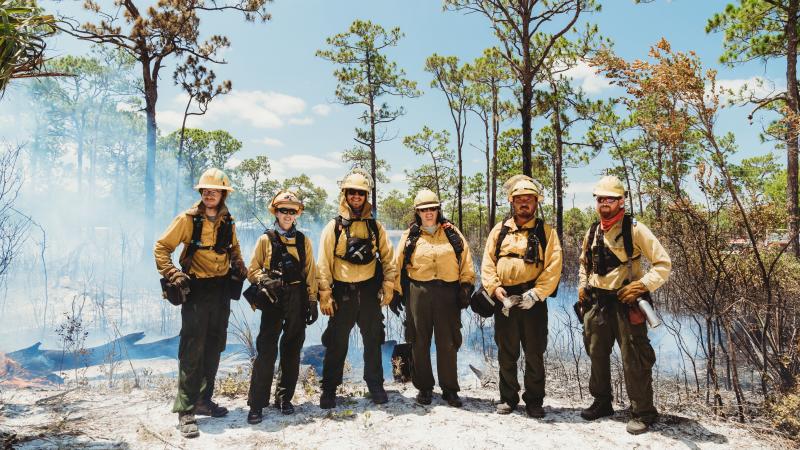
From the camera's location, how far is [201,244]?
11.6 ft

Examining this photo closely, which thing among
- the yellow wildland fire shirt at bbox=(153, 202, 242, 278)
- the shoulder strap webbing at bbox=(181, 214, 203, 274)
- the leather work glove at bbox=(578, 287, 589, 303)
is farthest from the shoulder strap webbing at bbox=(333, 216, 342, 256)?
the leather work glove at bbox=(578, 287, 589, 303)

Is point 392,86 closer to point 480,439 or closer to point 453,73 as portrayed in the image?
point 453,73

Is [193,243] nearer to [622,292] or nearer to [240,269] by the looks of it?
[240,269]

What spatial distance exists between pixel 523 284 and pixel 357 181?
1.81 metres

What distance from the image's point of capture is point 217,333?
3697mm

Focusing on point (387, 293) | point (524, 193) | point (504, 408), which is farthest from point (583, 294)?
point (387, 293)

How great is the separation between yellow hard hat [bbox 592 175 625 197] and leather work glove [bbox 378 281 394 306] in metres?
2.00

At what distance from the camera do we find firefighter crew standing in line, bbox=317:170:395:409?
384 centimetres

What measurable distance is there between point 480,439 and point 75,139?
3890 centimetres

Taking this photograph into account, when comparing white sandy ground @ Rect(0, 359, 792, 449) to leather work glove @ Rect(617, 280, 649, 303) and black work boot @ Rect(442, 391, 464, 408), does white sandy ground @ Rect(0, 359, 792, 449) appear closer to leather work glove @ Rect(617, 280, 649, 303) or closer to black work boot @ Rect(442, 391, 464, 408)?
black work boot @ Rect(442, 391, 464, 408)

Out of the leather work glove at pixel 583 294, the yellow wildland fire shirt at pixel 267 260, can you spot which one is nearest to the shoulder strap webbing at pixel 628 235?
the leather work glove at pixel 583 294

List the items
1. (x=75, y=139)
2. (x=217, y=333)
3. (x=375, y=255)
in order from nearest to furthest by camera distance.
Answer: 1. (x=217, y=333)
2. (x=375, y=255)
3. (x=75, y=139)

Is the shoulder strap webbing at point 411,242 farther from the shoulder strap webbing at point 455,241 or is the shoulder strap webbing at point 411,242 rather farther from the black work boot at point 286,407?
the black work boot at point 286,407

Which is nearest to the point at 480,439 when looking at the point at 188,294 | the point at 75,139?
the point at 188,294
